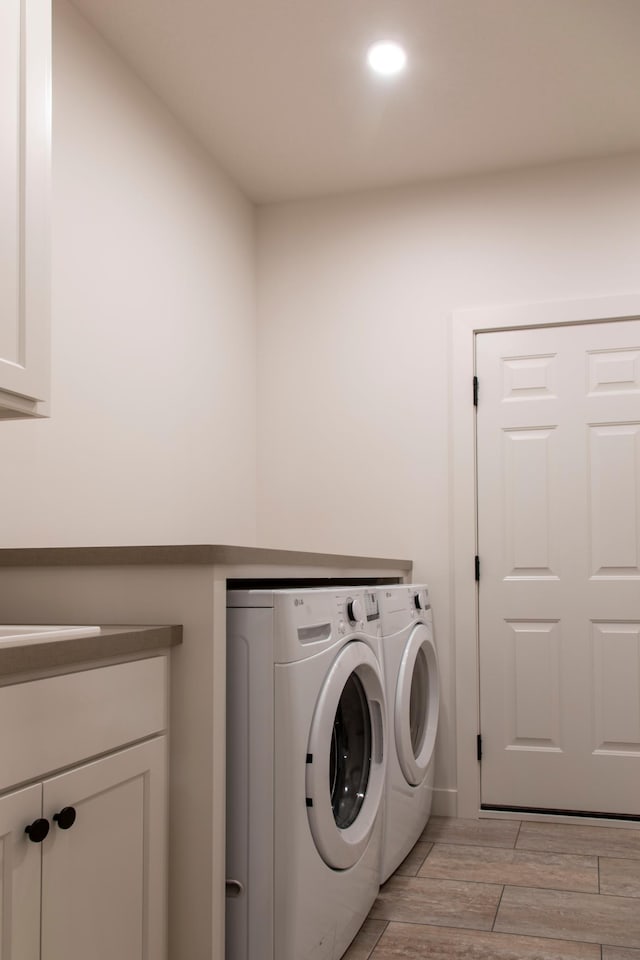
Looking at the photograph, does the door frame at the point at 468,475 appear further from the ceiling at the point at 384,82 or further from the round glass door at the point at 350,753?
the round glass door at the point at 350,753

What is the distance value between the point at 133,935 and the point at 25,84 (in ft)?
4.94

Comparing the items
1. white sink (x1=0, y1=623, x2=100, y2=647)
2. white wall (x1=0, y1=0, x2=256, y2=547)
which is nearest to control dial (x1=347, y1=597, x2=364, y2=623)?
white sink (x1=0, y1=623, x2=100, y2=647)

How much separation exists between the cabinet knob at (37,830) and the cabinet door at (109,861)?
0.10 ft

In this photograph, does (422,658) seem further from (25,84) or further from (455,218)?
(25,84)

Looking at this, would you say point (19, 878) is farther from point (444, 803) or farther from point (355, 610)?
point (444, 803)

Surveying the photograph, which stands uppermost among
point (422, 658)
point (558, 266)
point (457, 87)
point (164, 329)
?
point (457, 87)

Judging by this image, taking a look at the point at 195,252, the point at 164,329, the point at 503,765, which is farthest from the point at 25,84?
the point at 503,765

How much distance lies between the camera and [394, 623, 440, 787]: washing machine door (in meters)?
2.49

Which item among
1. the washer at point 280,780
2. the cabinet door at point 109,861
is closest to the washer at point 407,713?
the washer at point 280,780

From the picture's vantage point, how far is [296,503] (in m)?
3.59

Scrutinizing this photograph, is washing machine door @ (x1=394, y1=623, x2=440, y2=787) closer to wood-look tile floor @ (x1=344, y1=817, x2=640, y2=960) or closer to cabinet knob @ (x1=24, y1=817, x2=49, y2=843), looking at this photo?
wood-look tile floor @ (x1=344, y1=817, x2=640, y2=960)

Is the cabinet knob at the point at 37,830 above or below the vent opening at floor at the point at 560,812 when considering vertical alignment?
above

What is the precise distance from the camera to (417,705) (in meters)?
2.96

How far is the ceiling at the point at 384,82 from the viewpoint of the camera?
2471 mm
